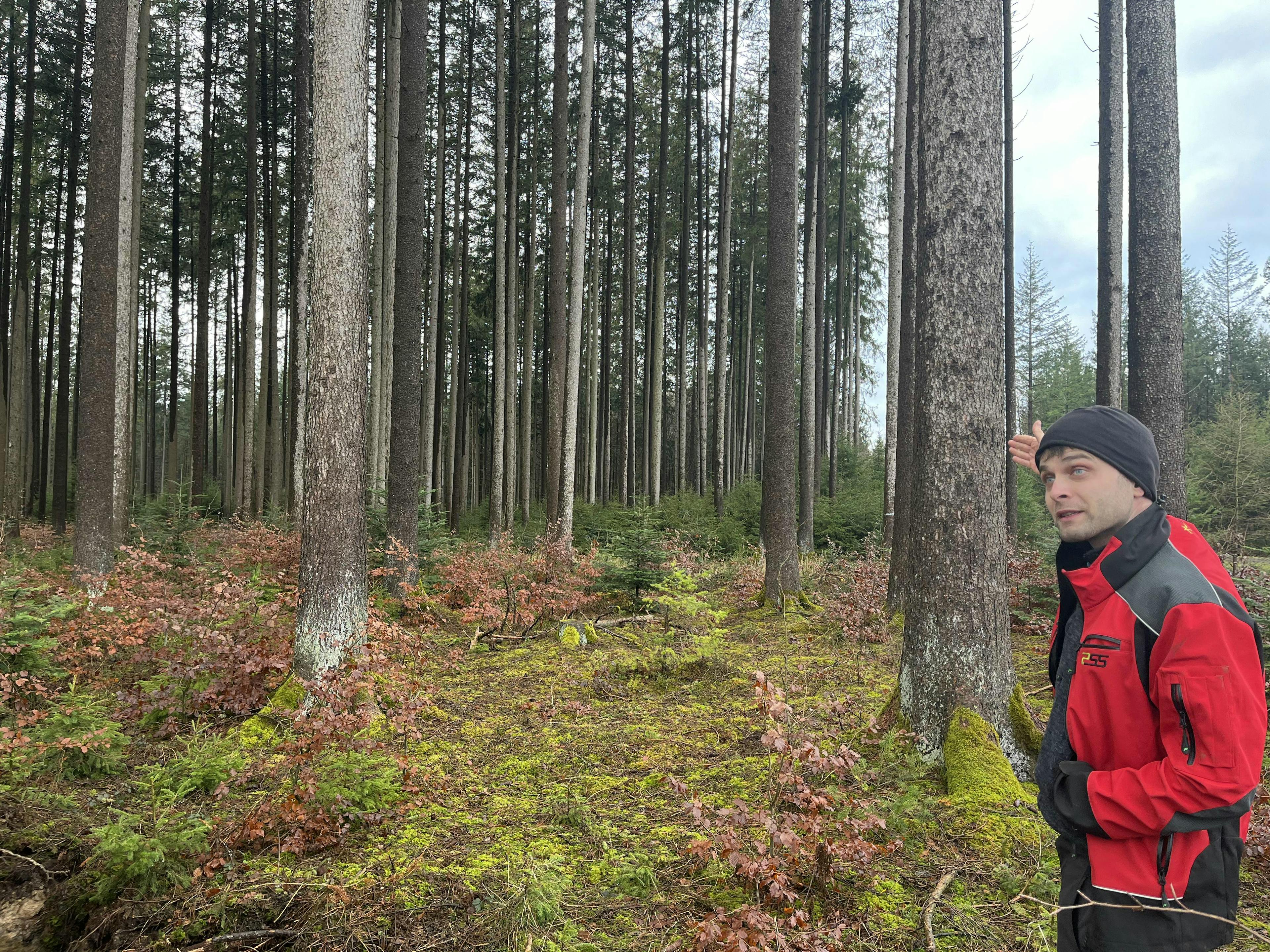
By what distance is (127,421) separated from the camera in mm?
11992

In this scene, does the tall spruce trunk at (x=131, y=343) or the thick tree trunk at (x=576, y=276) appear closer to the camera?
the tall spruce trunk at (x=131, y=343)

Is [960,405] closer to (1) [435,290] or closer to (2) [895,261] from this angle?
(2) [895,261]

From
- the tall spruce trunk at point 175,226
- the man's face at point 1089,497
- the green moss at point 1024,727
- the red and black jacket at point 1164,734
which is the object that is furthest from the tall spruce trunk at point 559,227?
the tall spruce trunk at point 175,226

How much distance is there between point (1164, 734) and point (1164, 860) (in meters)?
0.32

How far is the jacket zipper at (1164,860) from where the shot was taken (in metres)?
1.76

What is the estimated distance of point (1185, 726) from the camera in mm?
1715

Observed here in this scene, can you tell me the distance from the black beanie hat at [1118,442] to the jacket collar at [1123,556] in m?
0.10

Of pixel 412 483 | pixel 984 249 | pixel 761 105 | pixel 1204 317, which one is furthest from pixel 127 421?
pixel 1204 317

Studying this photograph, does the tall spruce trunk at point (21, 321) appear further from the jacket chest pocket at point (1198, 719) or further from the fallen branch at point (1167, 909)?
the jacket chest pocket at point (1198, 719)

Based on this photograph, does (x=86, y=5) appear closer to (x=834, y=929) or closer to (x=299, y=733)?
(x=299, y=733)

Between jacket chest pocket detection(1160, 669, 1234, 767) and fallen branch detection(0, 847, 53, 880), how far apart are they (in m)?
4.98

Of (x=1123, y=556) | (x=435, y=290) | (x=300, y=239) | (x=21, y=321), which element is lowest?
(x=1123, y=556)

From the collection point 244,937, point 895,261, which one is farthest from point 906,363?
point 244,937

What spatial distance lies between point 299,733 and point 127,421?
1045cm
